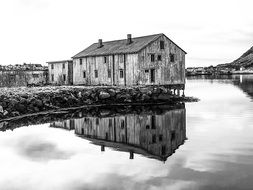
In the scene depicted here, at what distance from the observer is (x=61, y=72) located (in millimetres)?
55312

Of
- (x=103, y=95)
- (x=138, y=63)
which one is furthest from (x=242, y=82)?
(x=103, y=95)

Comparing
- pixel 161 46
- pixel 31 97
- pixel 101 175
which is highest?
pixel 161 46

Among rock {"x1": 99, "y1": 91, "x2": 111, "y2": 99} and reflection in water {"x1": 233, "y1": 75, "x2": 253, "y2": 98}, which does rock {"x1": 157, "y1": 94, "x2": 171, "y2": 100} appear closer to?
rock {"x1": 99, "y1": 91, "x2": 111, "y2": 99}

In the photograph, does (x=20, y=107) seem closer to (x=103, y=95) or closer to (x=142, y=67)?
(x=103, y=95)

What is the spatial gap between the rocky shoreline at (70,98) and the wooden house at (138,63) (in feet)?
7.77

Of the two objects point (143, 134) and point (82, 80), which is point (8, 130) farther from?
point (82, 80)

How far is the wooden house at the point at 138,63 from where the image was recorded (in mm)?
42719

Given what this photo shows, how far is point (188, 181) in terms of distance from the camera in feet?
45.1

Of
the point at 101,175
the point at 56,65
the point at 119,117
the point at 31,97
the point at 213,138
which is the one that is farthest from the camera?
the point at 56,65

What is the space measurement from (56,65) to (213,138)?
3824cm

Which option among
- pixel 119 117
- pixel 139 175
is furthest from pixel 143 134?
pixel 139 175

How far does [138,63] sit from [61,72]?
17.2 metres

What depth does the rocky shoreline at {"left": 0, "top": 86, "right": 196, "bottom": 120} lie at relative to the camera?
99.9 feet

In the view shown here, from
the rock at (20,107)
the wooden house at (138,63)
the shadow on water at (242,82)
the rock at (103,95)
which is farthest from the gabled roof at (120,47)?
the shadow on water at (242,82)
